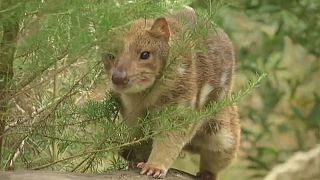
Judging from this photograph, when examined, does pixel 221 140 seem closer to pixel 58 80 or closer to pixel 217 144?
pixel 217 144

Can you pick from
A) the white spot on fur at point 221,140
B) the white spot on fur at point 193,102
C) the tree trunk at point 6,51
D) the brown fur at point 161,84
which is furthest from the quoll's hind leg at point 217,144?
the tree trunk at point 6,51

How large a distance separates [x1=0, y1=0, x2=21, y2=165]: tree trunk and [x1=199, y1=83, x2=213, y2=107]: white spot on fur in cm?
99

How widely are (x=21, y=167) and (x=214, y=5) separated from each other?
1.42 meters

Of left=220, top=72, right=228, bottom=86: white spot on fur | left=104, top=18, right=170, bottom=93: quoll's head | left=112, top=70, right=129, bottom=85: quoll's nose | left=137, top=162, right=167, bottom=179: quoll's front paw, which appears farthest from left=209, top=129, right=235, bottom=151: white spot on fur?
left=112, top=70, right=129, bottom=85: quoll's nose

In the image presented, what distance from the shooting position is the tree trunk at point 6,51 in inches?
171

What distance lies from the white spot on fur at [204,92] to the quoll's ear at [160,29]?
1.37ft

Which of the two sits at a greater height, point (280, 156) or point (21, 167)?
point (21, 167)

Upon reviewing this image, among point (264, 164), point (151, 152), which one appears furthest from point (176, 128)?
point (264, 164)

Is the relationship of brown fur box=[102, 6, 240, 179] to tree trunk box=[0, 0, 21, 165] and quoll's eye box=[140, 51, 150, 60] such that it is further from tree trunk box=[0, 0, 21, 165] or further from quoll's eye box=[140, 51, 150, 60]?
tree trunk box=[0, 0, 21, 165]

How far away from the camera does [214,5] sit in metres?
4.62

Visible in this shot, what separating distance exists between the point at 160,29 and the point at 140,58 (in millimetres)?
173

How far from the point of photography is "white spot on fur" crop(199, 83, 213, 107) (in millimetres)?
5179

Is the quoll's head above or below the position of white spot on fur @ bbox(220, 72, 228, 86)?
above

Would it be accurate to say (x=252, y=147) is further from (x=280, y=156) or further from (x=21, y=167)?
(x=21, y=167)
